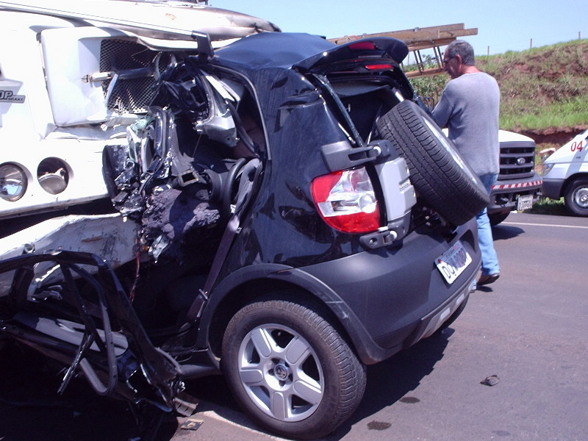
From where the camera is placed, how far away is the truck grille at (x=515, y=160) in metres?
8.61

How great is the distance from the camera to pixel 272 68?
11.2 feet

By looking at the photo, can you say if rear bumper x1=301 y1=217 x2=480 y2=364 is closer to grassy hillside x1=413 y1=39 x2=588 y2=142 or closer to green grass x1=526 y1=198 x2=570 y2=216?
green grass x1=526 y1=198 x2=570 y2=216

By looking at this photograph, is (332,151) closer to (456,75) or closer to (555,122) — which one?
(456,75)

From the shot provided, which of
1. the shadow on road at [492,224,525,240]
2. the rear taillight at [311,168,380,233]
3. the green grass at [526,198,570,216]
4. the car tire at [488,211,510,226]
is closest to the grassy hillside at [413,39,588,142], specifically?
the green grass at [526,198,570,216]

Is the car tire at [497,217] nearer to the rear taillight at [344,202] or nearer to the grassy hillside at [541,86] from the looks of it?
the rear taillight at [344,202]

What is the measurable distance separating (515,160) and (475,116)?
3.76 m

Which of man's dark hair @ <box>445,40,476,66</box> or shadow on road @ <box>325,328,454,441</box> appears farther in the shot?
man's dark hair @ <box>445,40,476,66</box>

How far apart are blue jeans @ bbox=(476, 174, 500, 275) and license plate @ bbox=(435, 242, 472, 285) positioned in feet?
4.76

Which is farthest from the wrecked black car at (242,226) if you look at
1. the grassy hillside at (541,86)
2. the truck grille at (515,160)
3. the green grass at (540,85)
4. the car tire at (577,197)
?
the green grass at (540,85)

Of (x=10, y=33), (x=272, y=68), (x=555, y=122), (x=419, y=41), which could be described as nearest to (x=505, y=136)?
(x=419, y=41)

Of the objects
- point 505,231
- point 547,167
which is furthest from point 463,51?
point 547,167

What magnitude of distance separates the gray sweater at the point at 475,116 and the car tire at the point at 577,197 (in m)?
6.19

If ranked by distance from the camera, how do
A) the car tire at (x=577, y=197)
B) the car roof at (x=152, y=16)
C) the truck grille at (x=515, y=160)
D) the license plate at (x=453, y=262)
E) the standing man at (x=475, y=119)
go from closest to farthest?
the license plate at (x=453, y=262), the car roof at (x=152, y=16), the standing man at (x=475, y=119), the truck grille at (x=515, y=160), the car tire at (x=577, y=197)

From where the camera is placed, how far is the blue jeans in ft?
17.5
